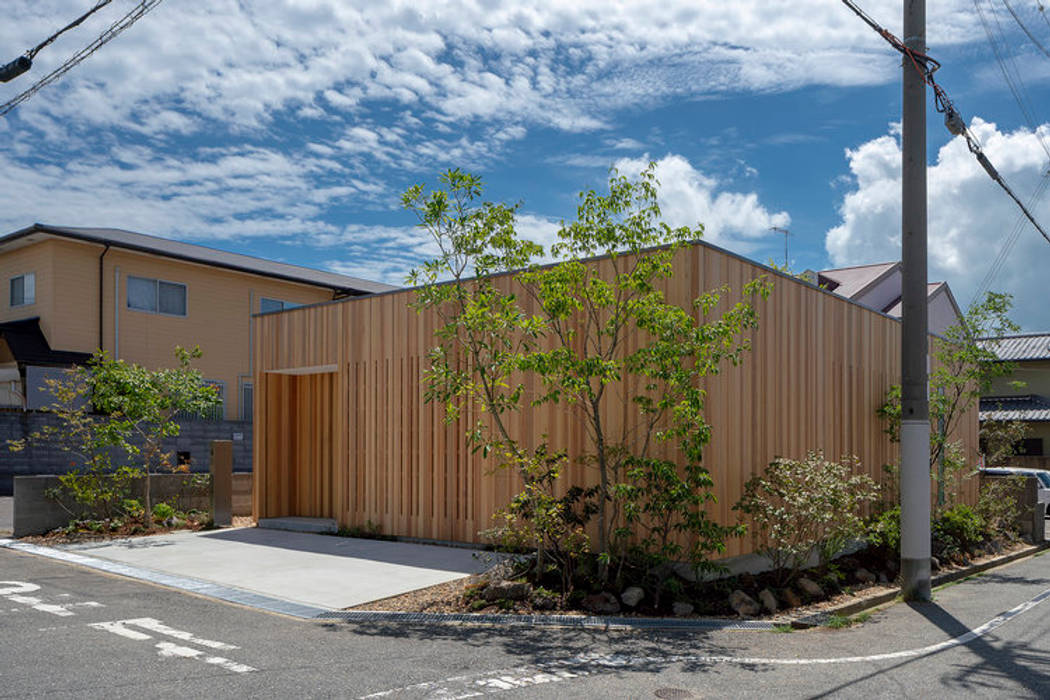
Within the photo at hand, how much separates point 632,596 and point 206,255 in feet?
71.1

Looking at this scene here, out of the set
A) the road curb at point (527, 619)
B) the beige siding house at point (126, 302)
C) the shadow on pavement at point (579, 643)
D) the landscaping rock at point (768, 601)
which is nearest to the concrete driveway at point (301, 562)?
the road curb at point (527, 619)

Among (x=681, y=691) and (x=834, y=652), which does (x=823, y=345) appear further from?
(x=681, y=691)

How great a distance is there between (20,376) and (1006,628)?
2251 cm

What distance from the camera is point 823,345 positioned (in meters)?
12.6

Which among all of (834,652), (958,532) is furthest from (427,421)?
(958,532)

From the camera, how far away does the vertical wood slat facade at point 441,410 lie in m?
10.6

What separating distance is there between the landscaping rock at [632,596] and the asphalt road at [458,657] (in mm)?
804

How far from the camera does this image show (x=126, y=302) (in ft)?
79.7

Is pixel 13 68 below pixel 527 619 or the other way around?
the other way around

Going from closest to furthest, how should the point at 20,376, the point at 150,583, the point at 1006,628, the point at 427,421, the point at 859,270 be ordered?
1. the point at 1006,628
2. the point at 150,583
3. the point at 427,421
4. the point at 20,376
5. the point at 859,270

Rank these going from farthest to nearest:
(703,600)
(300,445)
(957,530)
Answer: (300,445), (957,530), (703,600)

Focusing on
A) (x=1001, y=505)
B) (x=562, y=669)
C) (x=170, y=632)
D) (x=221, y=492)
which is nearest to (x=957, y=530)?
(x=1001, y=505)

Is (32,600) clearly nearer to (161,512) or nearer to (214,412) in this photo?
(161,512)

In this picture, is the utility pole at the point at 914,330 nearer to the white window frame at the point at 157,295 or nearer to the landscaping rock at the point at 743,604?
the landscaping rock at the point at 743,604
